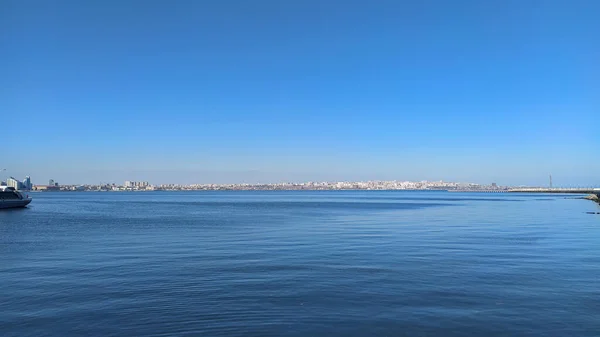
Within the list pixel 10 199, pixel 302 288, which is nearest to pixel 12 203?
pixel 10 199

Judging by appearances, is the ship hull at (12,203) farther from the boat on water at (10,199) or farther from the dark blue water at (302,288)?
the dark blue water at (302,288)

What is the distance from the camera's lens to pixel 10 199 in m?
74.7

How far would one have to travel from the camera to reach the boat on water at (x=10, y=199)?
73.2 metres

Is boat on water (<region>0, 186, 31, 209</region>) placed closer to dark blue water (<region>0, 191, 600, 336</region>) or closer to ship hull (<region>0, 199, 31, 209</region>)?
ship hull (<region>0, 199, 31, 209</region>)

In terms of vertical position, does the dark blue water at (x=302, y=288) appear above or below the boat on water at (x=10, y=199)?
below

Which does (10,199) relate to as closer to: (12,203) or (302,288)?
(12,203)

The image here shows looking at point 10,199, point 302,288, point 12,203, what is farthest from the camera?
point 10,199

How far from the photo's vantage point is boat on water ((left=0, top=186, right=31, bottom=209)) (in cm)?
7320

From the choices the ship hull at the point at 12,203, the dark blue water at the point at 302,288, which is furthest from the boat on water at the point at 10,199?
the dark blue water at the point at 302,288

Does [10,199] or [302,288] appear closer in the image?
[302,288]

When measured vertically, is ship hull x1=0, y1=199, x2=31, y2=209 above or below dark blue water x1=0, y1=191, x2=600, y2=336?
above

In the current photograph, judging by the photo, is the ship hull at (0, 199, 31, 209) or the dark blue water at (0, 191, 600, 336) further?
the ship hull at (0, 199, 31, 209)

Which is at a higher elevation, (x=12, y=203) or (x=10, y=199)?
(x=10, y=199)

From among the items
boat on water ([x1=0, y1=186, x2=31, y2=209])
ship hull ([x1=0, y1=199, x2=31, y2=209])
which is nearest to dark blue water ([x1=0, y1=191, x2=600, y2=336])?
ship hull ([x1=0, y1=199, x2=31, y2=209])
